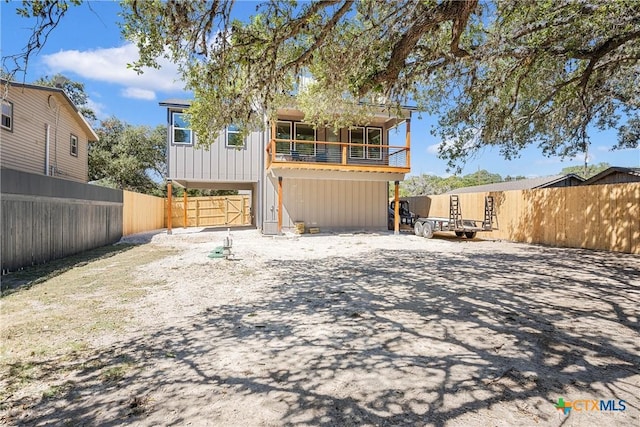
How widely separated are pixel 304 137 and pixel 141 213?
8714mm

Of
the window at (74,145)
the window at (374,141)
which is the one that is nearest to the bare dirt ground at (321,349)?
the window at (374,141)

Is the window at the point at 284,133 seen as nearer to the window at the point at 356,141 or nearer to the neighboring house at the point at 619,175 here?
the window at the point at 356,141

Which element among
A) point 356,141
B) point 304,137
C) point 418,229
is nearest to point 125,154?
point 304,137

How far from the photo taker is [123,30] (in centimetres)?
481

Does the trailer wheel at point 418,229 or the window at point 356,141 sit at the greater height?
the window at point 356,141

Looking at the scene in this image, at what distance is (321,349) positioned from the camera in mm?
3279

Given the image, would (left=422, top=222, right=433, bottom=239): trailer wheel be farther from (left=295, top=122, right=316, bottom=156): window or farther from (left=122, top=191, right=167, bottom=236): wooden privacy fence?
(left=122, top=191, right=167, bottom=236): wooden privacy fence

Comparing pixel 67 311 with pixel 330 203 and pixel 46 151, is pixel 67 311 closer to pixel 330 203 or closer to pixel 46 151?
pixel 46 151

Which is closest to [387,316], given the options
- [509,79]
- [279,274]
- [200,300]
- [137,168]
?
[200,300]

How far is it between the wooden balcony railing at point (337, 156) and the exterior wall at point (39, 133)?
27.5 ft

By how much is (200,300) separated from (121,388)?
2481 mm

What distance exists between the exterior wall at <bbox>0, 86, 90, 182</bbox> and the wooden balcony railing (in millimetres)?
8372

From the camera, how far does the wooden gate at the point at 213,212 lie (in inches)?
849

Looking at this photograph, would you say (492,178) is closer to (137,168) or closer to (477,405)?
(137,168)
